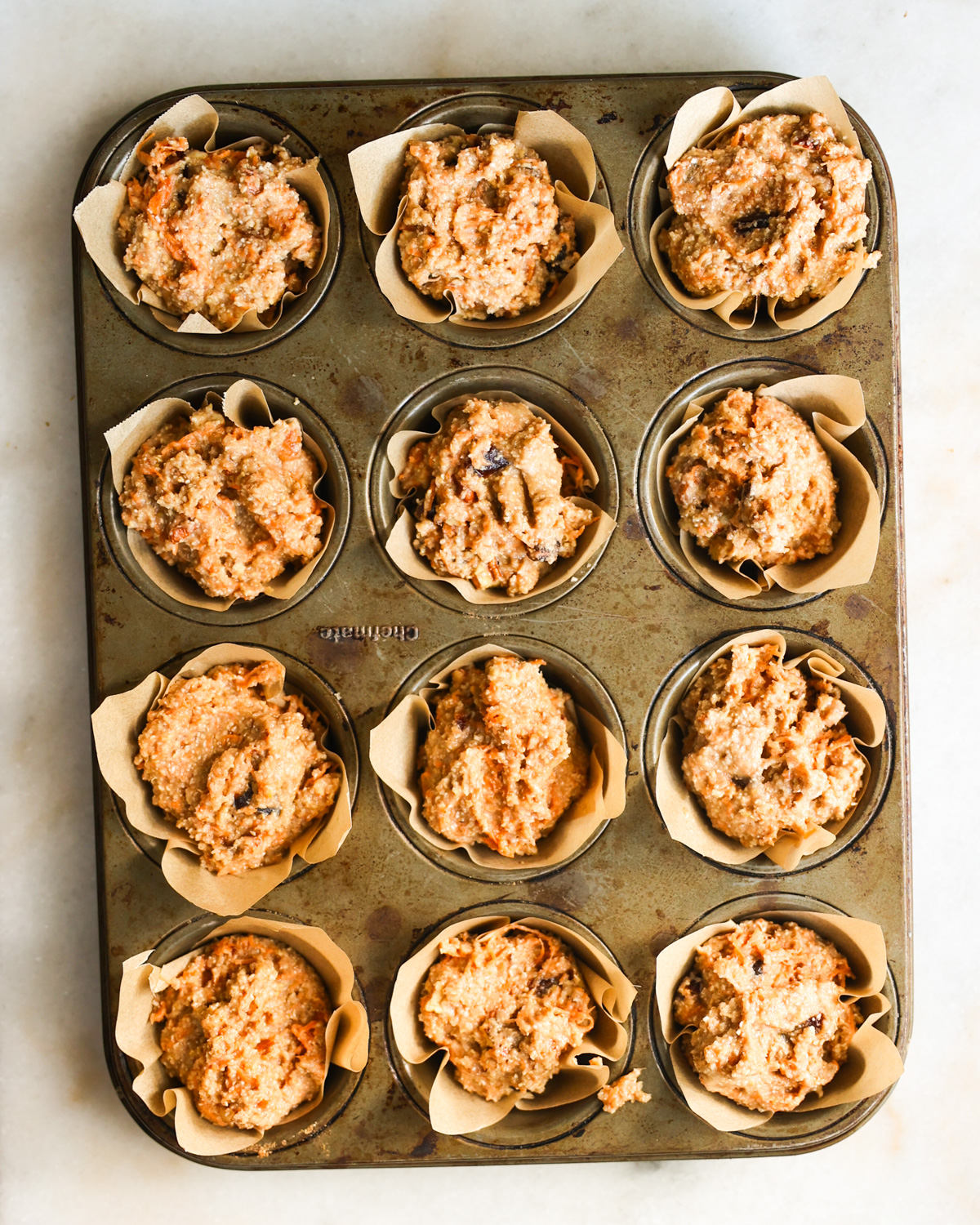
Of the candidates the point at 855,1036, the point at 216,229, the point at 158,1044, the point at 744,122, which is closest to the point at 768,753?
the point at 855,1036

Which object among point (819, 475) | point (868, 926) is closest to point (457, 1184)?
point (868, 926)

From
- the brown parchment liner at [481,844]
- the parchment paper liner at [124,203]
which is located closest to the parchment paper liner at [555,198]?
the parchment paper liner at [124,203]

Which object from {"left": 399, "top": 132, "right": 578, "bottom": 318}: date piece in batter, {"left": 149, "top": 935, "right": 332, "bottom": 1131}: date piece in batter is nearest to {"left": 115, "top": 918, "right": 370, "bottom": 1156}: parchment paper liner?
{"left": 149, "top": 935, "right": 332, "bottom": 1131}: date piece in batter

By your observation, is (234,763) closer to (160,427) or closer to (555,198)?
(160,427)

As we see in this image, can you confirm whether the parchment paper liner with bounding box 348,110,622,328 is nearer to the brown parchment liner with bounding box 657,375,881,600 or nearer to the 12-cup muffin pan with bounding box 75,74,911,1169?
the 12-cup muffin pan with bounding box 75,74,911,1169

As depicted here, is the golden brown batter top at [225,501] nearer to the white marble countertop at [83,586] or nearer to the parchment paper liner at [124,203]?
the parchment paper liner at [124,203]
